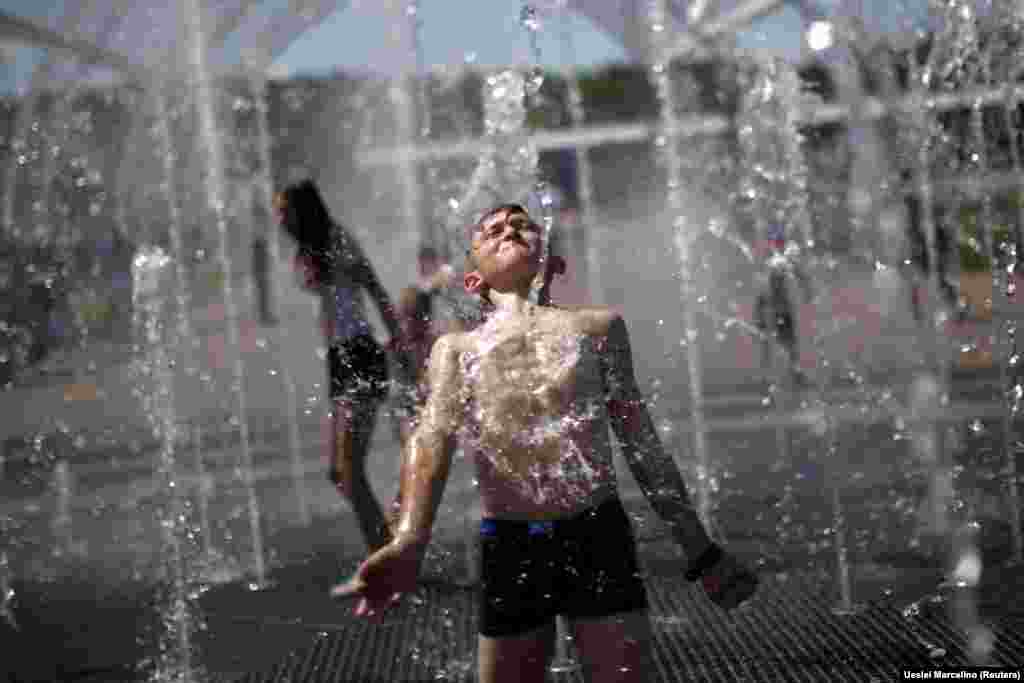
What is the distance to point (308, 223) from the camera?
509 centimetres

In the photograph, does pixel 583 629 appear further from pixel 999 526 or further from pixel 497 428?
pixel 999 526

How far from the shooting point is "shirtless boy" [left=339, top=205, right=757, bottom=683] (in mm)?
2650

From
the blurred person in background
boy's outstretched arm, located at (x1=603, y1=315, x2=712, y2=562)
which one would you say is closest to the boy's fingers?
boy's outstretched arm, located at (x1=603, y1=315, x2=712, y2=562)

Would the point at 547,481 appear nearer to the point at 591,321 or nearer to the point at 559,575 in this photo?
the point at 559,575

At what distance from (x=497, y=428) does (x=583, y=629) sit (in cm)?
43

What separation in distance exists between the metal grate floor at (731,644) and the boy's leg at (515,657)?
1.21m

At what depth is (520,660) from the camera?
267cm

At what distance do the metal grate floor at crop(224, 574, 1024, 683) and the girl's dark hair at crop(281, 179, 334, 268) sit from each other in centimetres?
137

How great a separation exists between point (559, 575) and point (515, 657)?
7.4 inches

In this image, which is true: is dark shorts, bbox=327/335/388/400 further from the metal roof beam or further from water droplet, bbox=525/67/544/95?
the metal roof beam

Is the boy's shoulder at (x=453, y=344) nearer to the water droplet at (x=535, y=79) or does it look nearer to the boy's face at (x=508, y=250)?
the boy's face at (x=508, y=250)

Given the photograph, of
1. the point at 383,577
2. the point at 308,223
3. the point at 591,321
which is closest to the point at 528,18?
the point at 308,223

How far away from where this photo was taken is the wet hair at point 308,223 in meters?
5.08

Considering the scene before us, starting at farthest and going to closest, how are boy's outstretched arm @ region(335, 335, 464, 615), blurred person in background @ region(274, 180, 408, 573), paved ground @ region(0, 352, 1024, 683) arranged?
blurred person in background @ region(274, 180, 408, 573) → paved ground @ region(0, 352, 1024, 683) → boy's outstretched arm @ region(335, 335, 464, 615)
